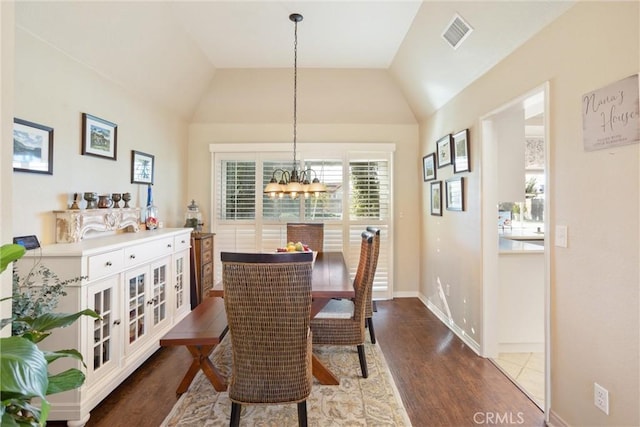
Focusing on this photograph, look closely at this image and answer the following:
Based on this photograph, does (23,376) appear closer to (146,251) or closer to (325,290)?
(325,290)

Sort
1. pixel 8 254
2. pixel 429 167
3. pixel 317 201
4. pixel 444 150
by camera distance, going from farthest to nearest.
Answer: pixel 317 201 < pixel 429 167 < pixel 444 150 < pixel 8 254

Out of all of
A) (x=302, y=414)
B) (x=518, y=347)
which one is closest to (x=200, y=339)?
(x=302, y=414)

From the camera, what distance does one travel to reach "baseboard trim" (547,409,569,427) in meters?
1.94

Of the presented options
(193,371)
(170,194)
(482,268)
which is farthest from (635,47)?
(170,194)

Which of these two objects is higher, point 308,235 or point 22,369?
point 308,235

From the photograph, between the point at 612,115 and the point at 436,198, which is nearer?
the point at 612,115

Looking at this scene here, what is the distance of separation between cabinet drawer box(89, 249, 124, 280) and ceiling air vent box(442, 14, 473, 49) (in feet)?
10.6

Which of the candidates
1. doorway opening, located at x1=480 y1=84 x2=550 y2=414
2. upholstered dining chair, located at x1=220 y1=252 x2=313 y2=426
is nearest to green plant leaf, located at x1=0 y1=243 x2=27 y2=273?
upholstered dining chair, located at x1=220 y1=252 x2=313 y2=426

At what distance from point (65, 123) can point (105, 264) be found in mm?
1194

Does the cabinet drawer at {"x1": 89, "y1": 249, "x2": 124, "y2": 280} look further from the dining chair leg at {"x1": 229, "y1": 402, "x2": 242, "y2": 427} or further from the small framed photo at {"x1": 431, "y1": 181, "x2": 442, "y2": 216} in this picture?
the small framed photo at {"x1": 431, "y1": 181, "x2": 442, "y2": 216}

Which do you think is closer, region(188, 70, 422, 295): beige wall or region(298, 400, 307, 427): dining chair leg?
region(298, 400, 307, 427): dining chair leg

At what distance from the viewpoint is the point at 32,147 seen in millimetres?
2191

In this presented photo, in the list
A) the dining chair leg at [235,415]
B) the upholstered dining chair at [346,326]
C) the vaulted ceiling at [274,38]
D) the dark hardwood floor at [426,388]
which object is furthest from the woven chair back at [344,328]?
the vaulted ceiling at [274,38]

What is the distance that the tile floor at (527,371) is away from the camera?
240 cm
